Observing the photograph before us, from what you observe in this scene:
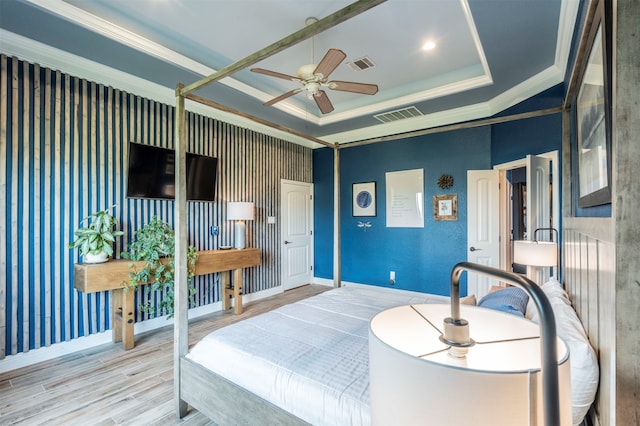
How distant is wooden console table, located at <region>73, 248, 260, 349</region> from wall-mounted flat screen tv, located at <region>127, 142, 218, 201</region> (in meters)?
0.79

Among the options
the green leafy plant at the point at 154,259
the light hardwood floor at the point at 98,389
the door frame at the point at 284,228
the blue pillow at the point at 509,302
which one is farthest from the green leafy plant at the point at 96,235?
the blue pillow at the point at 509,302

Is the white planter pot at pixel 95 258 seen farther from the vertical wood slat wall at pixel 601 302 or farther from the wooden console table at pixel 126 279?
the vertical wood slat wall at pixel 601 302

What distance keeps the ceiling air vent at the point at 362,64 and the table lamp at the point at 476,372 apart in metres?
3.15

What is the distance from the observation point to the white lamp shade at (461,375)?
0.44 metres

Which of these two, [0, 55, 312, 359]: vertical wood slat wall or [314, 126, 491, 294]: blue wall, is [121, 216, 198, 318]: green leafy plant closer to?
[0, 55, 312, 359]: vertical wood slat wall

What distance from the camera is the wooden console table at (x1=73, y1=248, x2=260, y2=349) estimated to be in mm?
2766

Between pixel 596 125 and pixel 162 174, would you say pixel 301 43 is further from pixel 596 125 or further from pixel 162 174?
pixel 596 125

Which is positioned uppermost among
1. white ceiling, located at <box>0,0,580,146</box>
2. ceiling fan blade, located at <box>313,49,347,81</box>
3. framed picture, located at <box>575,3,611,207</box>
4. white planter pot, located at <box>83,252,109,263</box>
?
white ceiling, located at <box>0,0,580,146</box>

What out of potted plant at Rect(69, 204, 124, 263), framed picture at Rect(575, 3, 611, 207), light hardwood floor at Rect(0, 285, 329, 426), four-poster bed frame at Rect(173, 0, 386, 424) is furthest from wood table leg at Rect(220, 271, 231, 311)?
framed picture at Rect(575, 3, 611, 207)

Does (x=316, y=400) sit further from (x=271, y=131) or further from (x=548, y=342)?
(x=271, y=131)

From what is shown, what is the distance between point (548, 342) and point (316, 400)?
113 cm

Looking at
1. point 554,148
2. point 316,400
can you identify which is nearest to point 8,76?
point 316,400

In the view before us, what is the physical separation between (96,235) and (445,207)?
428 centimetres

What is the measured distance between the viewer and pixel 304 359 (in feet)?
4.96
